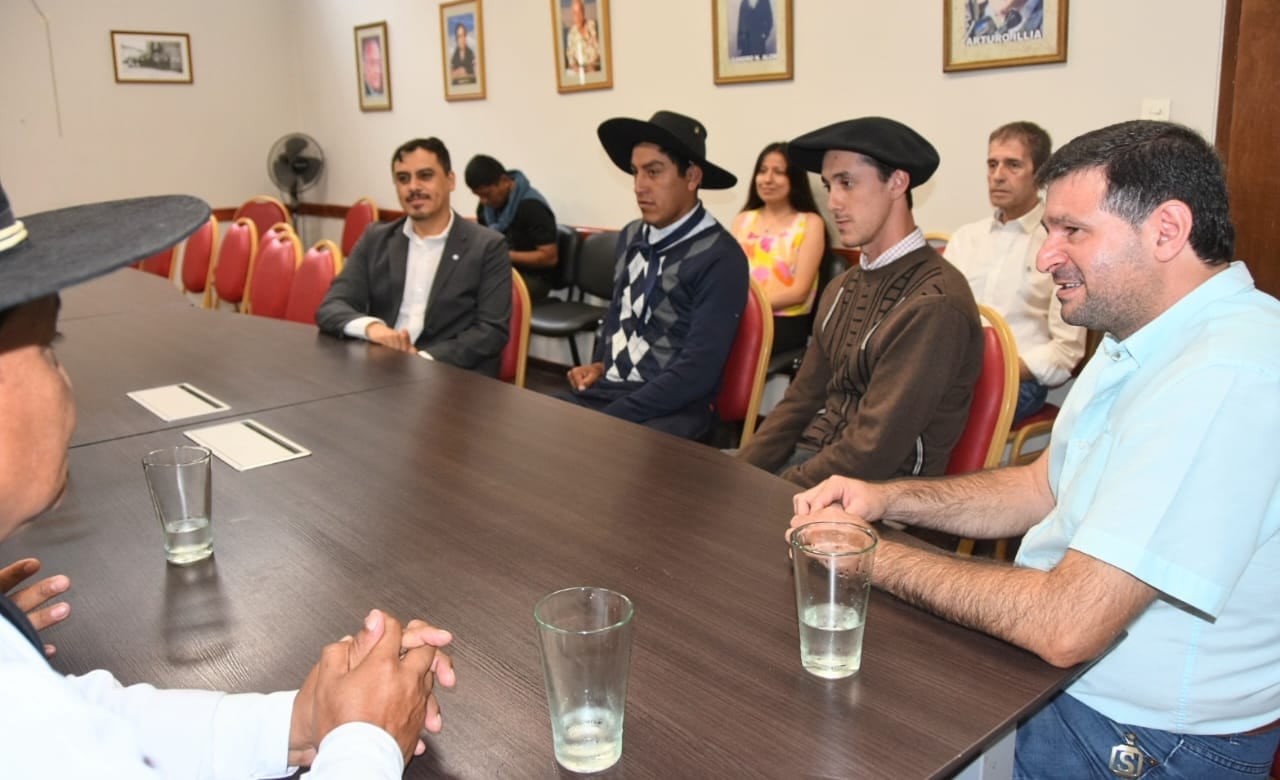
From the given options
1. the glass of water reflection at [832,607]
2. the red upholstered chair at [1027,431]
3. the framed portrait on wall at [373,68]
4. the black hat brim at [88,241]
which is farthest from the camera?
the framed portrait on wall at [373,68]

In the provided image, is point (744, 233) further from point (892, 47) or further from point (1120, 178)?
point (1120, 178)

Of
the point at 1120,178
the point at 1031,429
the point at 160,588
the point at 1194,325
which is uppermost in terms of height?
the point at 1120,178

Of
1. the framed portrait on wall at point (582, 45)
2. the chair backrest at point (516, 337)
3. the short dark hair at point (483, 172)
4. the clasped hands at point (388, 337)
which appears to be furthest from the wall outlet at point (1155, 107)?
the short dark hair at point (483, 172)

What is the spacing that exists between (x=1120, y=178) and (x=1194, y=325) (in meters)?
0.21

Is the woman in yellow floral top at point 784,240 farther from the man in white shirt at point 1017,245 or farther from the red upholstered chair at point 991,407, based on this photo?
the red upholstered chair at point 991,407

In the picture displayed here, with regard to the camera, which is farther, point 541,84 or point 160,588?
point 541,84

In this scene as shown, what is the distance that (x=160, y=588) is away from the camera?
1296 mm

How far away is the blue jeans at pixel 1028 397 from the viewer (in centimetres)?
323

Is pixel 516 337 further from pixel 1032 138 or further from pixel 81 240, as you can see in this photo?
pixel 81 240

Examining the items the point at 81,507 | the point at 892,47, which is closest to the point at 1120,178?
the point at 81,507

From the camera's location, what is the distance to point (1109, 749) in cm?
130

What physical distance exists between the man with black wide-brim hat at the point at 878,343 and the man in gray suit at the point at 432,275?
1.18m

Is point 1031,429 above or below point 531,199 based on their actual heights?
below

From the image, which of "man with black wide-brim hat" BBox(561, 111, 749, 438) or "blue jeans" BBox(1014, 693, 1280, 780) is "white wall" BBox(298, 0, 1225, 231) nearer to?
"man with black wide-brim hat" BBox(561, 111, 749, 438)
